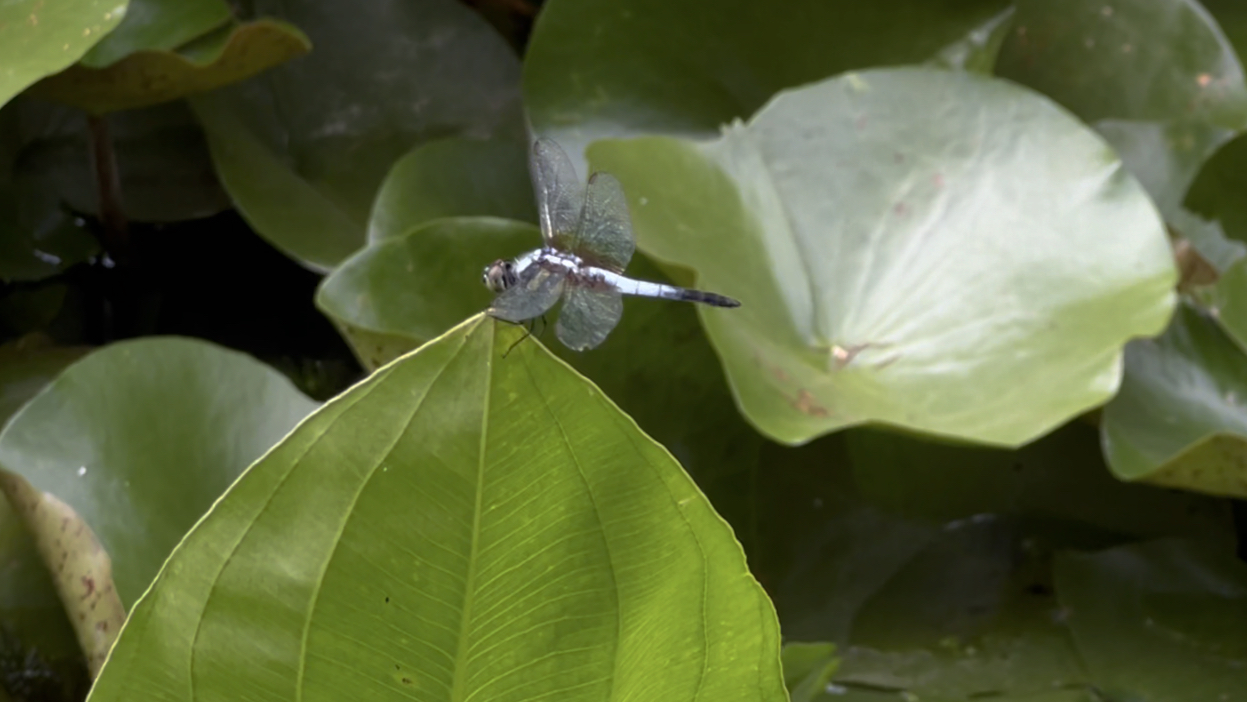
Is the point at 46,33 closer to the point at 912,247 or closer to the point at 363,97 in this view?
the point at 363,97

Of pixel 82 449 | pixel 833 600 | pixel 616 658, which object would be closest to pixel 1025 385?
pixel 833 600

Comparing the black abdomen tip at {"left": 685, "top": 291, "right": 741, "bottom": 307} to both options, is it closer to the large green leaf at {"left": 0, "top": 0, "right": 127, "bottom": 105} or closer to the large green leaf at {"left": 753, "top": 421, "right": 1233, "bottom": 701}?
the large green leaf at {"left": 753, "top": 421, "right": 1233, "bottom": 701}

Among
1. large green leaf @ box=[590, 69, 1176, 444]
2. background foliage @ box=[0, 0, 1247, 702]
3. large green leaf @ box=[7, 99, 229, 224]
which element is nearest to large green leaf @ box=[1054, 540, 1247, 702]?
background foliage @ box=[0, 0, 1247, 702]

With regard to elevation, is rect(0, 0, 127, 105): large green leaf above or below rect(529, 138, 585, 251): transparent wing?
above

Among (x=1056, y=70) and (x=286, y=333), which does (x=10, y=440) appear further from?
(x=1056, y=70)

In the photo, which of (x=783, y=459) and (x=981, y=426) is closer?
(x=981, y=426)

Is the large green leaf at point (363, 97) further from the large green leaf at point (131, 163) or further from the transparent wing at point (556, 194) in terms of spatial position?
the transparent wing at point (556, 194)
